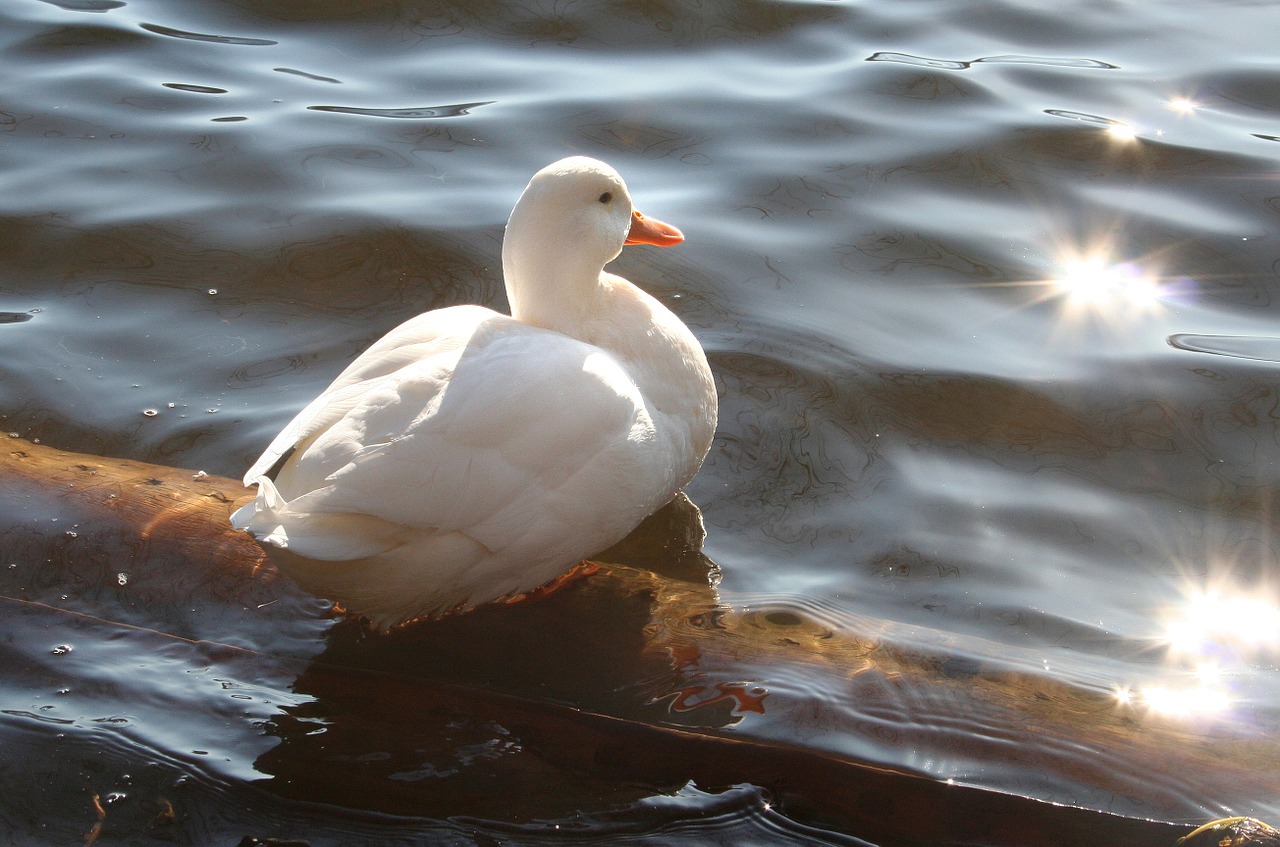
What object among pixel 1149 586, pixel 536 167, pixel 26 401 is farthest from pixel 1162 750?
pixel 536 167

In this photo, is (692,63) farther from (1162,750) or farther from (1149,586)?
(1162,750)

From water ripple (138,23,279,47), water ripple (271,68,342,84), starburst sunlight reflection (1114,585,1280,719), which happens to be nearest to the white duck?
starburst sunlight reflection (1114,585,1280,719)

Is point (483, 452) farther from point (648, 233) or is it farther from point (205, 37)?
point (205, 37)

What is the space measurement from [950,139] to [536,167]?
2.10 meters

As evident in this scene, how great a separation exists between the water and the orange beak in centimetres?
73

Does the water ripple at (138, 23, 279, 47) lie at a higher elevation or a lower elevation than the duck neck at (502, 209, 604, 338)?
higher

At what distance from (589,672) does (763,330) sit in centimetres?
209

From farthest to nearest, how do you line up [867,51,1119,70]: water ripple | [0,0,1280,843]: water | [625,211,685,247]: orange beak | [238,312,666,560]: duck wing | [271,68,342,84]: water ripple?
[867,51,1119,70]: water ripple, [271,68,342,84]: water ripple, [625,211,685,247]: orange beak, [238,312,666,560]: duck wing, [0,0,1280,843]: water

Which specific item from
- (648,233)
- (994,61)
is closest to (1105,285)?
(648,233)

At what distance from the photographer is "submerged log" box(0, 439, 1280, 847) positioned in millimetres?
2859

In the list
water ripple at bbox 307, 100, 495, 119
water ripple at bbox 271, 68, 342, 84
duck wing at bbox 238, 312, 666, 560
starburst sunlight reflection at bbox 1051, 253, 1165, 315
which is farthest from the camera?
water ripple at bbox 271, 68, 342, 84

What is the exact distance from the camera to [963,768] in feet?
Answer: 9.50

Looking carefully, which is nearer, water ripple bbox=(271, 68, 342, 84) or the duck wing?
the duck wing

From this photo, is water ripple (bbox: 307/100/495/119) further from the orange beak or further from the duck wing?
the duck wing
